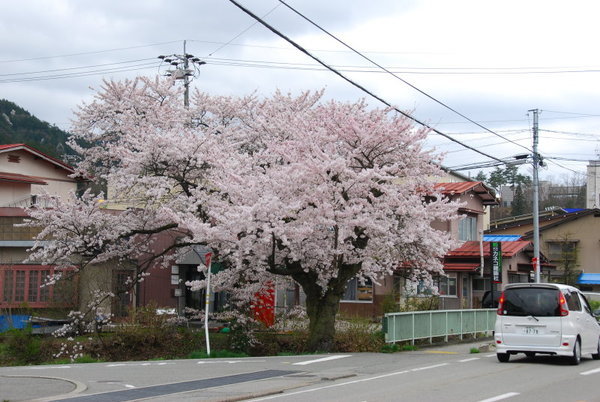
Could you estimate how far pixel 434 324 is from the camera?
22234 mm

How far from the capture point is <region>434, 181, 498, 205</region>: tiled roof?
3584cm

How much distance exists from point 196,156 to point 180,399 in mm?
11728

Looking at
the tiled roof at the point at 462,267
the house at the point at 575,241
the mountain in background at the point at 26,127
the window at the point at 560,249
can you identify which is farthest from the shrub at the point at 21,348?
the mountain in background at the point at 26,127

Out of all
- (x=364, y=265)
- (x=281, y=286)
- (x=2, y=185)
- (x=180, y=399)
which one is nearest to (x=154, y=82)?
(x=281, y=286)

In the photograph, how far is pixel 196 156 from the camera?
21656mm

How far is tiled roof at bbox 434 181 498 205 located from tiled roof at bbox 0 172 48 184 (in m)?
20.7

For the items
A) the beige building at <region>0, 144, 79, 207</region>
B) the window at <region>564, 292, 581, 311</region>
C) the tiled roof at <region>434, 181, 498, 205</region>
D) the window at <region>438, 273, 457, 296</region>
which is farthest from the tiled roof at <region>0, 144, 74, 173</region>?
the window at <region>564, 292, 581, 311</region>

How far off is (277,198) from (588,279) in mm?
37742

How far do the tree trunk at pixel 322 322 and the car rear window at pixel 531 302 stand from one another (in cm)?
634

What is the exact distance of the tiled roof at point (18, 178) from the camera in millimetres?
34094

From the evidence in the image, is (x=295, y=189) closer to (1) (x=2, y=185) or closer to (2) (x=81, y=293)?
(2) (x=81, y=293)

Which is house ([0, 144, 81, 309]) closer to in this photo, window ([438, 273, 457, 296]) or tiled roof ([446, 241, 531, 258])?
window ([438, 273, 457, 296])

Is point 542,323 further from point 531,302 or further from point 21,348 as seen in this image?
point 21,348

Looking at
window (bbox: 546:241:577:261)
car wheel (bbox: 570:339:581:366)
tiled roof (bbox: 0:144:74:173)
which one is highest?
tiled roof (bbox: 0:144:74:173)
